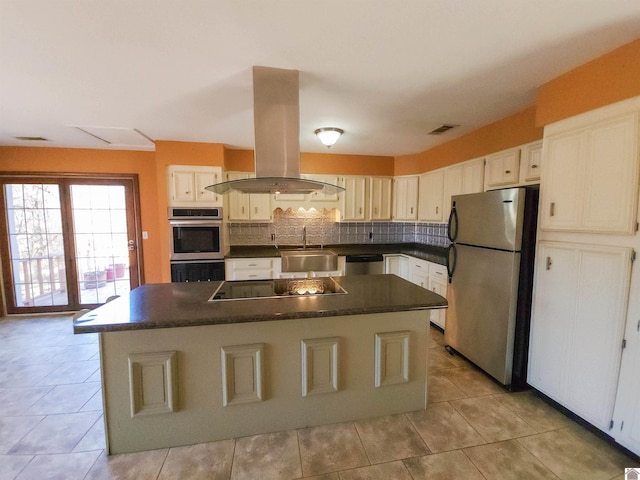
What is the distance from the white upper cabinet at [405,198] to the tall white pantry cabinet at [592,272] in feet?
7.44

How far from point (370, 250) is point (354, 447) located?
9.50 ft

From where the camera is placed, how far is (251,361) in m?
1.79

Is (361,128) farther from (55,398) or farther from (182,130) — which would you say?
(55,398)

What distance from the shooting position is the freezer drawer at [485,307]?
90.8 inches

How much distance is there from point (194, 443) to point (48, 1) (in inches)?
99.5

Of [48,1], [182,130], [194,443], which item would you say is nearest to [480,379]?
[194,443]

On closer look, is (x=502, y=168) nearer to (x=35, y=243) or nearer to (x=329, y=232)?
(x=329, y=232)

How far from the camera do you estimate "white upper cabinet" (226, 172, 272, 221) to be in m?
4.20

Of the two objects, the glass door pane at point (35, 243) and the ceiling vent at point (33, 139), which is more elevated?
the ceiling vent at point (33, 139)

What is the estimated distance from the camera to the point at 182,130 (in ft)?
10.8

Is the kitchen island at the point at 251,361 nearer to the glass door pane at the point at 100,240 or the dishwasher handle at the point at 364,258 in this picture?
the dishwasher handle at the point at 364,258

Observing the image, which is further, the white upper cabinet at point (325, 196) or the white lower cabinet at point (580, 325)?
the white upper cabinet at point (325, 196)

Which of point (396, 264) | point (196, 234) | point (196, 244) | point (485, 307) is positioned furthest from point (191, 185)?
point (485, 307)

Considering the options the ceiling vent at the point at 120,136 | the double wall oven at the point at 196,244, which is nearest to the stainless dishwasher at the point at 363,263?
the double wall oven at the point at 196,244
